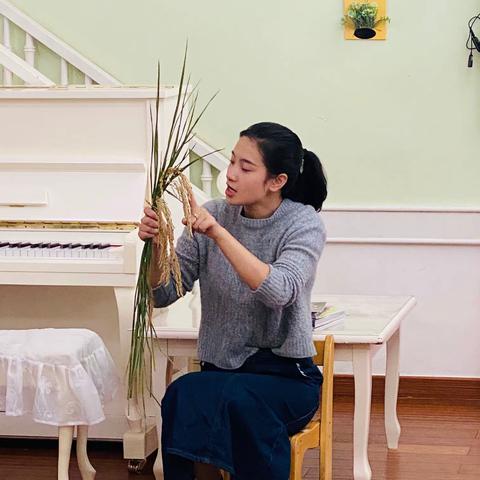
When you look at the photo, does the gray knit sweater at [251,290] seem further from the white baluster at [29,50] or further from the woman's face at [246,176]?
the white baluster at [29,50]

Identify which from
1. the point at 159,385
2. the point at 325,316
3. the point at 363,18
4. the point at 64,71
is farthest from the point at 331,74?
the point at 159,385

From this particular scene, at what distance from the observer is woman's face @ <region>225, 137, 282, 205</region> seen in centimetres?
288

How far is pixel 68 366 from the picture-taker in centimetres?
302

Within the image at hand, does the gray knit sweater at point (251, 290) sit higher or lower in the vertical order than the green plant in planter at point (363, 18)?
lower

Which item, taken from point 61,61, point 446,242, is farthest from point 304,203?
point 61,61

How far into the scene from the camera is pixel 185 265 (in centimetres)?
298

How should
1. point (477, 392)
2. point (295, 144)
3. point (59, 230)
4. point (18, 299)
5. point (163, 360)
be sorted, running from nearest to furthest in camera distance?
point (295, 144) → point (163, 360) → point (59, 230) → point (18, 299) → point (477, 392)

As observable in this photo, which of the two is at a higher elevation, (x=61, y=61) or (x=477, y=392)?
(x=61, y=61)

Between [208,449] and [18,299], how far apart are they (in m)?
1.35

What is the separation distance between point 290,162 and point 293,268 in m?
0.29

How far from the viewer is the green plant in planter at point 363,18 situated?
4.45 metres

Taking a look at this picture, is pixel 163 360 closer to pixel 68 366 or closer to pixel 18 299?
pixel 68 366

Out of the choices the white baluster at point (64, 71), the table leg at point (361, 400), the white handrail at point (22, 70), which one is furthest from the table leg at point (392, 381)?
the white baluster at point (64, 71)

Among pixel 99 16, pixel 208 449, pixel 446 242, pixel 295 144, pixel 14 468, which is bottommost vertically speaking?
pixel 14 468
